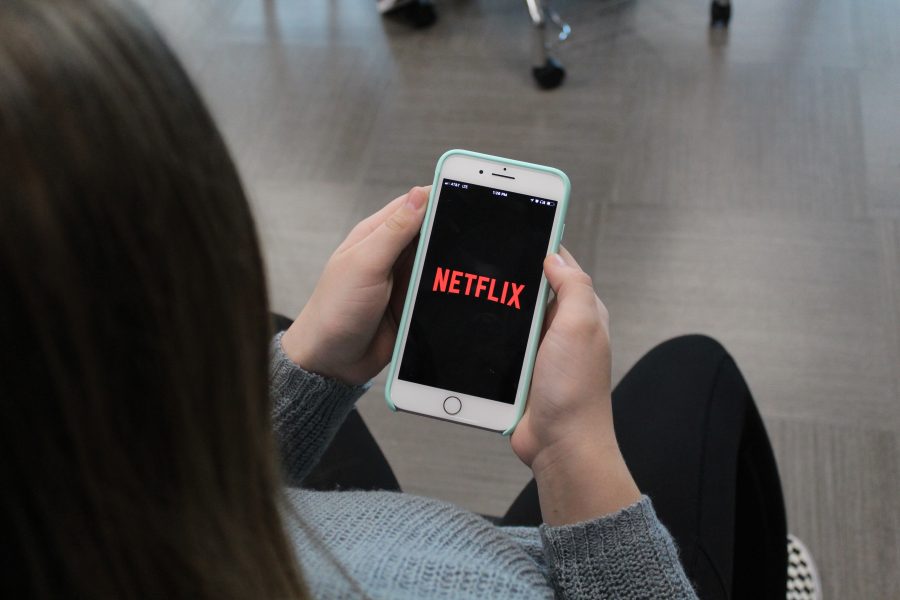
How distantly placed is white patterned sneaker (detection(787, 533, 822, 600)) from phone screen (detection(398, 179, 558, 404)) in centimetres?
56

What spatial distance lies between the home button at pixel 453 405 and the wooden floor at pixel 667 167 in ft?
1.72

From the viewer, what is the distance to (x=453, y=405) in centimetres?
78

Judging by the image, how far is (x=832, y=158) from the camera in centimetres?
155

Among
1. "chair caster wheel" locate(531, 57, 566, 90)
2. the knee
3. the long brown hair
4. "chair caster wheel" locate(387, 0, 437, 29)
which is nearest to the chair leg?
"chair caster wheel" locate(531, 57, 566, 90)

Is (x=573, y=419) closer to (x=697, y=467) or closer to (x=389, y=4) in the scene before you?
(x=697, y=467)

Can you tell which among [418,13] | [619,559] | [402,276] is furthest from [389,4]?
[619,559]

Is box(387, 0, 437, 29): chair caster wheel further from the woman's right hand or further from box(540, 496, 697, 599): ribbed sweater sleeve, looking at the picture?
box(540, 496, 697, 599): ribbed sweater sleeve

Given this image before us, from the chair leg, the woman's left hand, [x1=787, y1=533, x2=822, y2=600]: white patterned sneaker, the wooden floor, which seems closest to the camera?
the woman's left hand

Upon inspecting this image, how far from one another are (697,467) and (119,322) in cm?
65

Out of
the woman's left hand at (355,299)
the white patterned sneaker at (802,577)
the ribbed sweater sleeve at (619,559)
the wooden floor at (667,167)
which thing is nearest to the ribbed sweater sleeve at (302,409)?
the woman's left hand at (355,299)

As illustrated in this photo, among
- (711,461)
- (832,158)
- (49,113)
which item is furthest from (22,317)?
(832,158)

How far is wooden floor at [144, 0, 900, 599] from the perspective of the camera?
1.28m

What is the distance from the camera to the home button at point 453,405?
30.6 inches

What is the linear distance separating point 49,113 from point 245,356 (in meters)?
0.14
